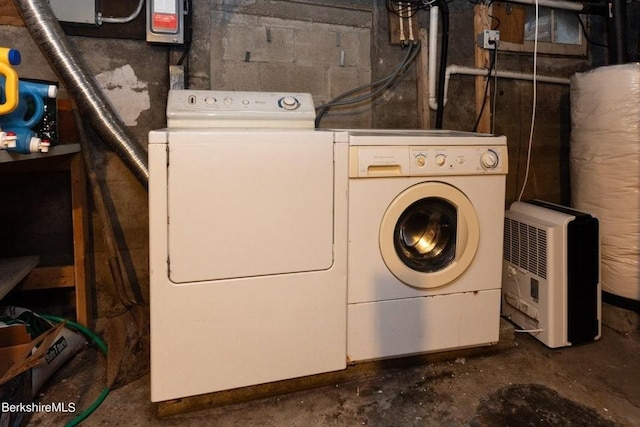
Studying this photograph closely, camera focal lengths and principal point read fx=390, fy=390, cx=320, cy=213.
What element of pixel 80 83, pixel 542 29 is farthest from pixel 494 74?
pixel 80 83

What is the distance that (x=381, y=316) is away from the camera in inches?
59.8

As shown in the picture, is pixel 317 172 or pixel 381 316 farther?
pixel 381 316

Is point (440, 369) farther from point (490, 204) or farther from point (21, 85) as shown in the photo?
point (21, 85)

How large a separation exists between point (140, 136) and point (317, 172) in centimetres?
110

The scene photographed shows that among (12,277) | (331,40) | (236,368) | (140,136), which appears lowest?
(236,368)

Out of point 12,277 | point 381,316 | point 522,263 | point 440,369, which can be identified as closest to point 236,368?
point 381,316

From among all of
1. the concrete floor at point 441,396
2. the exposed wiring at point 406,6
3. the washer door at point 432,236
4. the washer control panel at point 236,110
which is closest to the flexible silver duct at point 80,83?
the washer control panel at point 236,110

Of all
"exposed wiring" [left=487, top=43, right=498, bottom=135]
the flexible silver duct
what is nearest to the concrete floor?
the flexible silver duct

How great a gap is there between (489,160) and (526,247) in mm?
593

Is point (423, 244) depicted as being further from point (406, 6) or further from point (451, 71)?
point (406, 6)

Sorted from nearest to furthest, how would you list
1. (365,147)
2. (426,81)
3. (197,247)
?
1. (197,247)
2. (365,147)
3. (426,81)

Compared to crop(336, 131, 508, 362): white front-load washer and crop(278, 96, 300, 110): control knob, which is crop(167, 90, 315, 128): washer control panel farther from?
crop(336, 131, 508, 362): white front-load washer

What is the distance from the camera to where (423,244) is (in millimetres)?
1706

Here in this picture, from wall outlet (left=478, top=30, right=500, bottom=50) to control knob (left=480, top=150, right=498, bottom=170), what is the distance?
1148 mm
